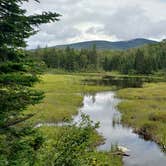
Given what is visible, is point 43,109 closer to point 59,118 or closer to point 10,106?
point 59,118

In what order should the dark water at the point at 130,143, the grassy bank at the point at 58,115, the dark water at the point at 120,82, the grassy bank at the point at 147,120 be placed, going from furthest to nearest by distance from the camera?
the dark water at the point at 120,82, the grassy bank at the point at 147,120, the dark water at the point at 130,143, the grassy bank at the point at 58,115

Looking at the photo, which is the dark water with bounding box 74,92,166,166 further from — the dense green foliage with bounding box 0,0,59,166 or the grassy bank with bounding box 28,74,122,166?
the dense green foliage with bounding box 0,0,59,166

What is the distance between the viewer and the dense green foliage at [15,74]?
500 inches

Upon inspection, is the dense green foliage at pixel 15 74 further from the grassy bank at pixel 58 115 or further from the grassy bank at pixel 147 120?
the grassy bank at pixel 147 120

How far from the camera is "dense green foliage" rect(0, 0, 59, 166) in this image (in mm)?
12711

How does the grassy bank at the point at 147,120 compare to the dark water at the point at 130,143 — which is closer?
the dark water at the point at 130,143

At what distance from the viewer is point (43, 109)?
54188mm

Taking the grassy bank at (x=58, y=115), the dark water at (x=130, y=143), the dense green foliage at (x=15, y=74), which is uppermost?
the dense green foliage at (x=15, y=74)

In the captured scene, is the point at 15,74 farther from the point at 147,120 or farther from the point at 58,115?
the point at 58,115

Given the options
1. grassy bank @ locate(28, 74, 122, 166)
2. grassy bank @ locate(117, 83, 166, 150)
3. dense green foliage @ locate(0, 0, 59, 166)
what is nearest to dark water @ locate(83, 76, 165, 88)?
grassy bank @ locate(28, 74, 122, 166)

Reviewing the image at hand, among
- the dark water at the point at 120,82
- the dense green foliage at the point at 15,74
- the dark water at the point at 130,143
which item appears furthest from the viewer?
the dark water at the point at 120,82

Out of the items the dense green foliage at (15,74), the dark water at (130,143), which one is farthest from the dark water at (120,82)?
the dense green foliage at (15,74)

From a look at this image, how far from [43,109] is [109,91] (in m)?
44.2

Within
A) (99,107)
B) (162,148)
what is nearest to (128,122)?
(162,148)
